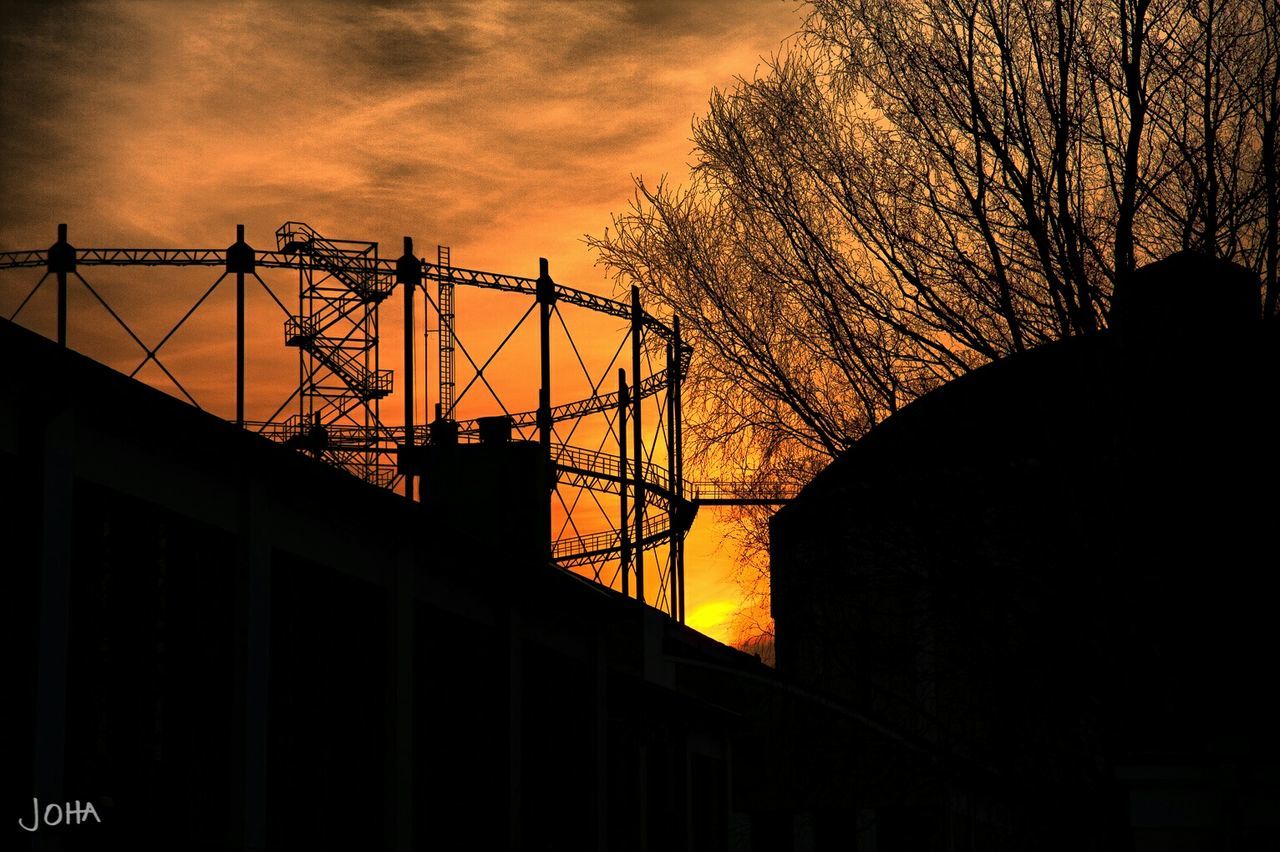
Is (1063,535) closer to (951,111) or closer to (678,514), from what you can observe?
(951,111)

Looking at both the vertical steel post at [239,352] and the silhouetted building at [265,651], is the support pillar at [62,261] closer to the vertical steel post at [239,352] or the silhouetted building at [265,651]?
the vertical steel post at [239,352]

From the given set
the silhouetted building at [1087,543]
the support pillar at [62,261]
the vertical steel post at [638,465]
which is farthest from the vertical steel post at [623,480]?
the silhouetted building at [1087,543]

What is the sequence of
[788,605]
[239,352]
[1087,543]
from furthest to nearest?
[239,352], [788,605], [1087,543]

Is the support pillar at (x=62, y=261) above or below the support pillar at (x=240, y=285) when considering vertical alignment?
above

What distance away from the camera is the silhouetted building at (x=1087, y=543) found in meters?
11.4

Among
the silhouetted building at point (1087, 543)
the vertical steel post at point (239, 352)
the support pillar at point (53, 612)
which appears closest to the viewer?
the support pillar at point (53, 612)

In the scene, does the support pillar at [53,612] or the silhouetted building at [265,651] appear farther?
the silhouetted building at [265,651]

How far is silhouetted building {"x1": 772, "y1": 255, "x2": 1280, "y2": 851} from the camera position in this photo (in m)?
11.4

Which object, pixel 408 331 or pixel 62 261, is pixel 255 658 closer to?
pixel 408 331

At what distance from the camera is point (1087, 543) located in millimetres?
11633

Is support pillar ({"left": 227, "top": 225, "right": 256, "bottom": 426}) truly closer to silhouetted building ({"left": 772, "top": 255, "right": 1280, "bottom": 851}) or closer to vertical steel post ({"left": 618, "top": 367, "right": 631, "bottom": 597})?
vertical steel post ({"left": 618, "top": 367, "right": 631, "bottom": 597})

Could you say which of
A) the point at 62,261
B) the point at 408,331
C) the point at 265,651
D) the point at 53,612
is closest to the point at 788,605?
the point at 265,651

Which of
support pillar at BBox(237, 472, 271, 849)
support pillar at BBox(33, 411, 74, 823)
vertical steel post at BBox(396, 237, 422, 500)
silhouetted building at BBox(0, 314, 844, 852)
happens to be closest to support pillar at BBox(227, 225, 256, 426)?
vertical steel post at BBox(396, 237, 422, 500)

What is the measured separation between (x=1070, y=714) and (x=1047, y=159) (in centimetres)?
438
